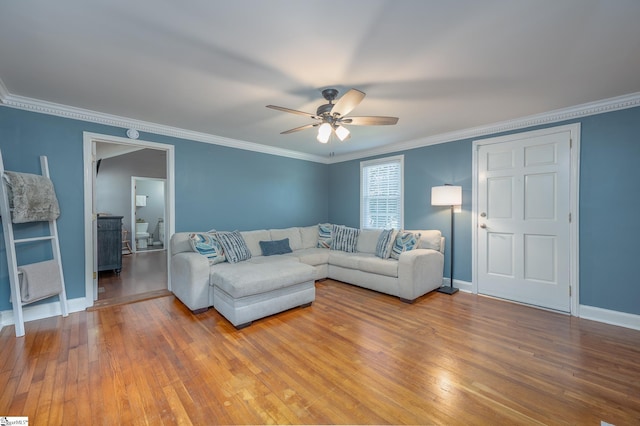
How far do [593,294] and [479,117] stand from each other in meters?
2.43

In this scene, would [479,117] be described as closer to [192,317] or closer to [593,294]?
[593,294]

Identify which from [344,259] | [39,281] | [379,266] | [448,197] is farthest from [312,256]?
[39,281]

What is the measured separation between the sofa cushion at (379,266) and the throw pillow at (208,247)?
Answer: 2.03m

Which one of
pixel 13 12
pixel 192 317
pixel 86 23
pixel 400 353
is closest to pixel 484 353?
pixel 400 353

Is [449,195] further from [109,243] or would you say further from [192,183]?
[109,243]

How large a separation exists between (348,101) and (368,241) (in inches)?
114

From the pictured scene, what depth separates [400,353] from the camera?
2.29m

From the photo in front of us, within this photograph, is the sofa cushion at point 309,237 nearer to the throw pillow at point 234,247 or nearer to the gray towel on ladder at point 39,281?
the throw pillow at point 234,247

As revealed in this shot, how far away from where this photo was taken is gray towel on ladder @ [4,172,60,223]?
260 centimetres

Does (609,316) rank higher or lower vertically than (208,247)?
lower

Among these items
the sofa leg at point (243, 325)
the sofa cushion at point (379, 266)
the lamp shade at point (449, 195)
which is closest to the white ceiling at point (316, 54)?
the lamp shade at point (449, 195)

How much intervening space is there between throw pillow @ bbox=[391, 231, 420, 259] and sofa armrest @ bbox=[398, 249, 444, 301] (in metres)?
0.17

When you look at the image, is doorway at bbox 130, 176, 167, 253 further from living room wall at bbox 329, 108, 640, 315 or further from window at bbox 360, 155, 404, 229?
living room wall at bbox 329, 108, 640, 315

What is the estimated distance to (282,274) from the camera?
3123 mm
